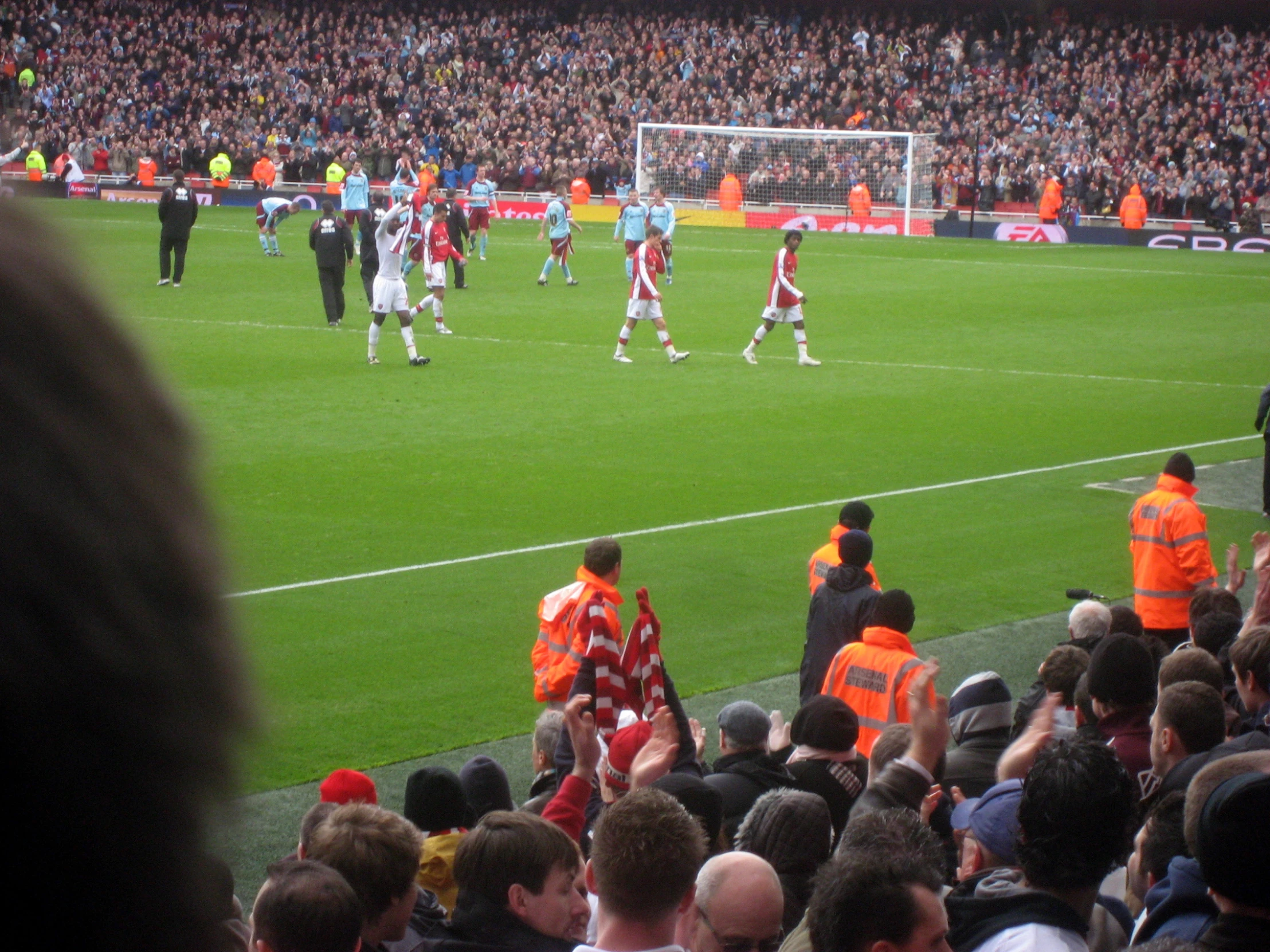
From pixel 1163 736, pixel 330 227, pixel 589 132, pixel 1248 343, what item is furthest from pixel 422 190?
pixel 589 132

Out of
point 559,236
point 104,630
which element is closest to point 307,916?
point 104,630

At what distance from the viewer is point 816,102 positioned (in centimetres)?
5572

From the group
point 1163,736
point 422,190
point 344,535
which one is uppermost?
point 422,190

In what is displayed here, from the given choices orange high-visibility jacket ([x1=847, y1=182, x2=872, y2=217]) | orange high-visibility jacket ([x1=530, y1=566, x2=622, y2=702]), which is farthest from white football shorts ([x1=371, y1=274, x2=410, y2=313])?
orange high-visibility jacket ([x1=847, y1=182, x2=872, y2=217])

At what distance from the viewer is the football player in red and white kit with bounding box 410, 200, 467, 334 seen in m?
24.8

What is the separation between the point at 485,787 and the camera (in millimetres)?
5820

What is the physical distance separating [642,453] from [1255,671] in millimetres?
10771

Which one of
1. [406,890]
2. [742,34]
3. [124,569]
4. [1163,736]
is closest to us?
[124,569]

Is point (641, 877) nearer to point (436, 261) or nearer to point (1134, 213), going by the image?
point (436, 261)

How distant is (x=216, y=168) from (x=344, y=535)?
42058 millimetres

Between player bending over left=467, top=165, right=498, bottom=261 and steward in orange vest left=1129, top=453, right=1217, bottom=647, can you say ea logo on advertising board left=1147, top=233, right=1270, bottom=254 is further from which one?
steward in orange vest left=1129, top=453, right=1217, bottom=647

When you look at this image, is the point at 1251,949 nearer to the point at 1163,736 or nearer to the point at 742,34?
the point at 1163,736

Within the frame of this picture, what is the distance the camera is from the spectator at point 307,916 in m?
3.25

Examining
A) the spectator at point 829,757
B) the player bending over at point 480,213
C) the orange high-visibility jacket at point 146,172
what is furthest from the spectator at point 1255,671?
the orange high-visibility jacket at point 146,172
